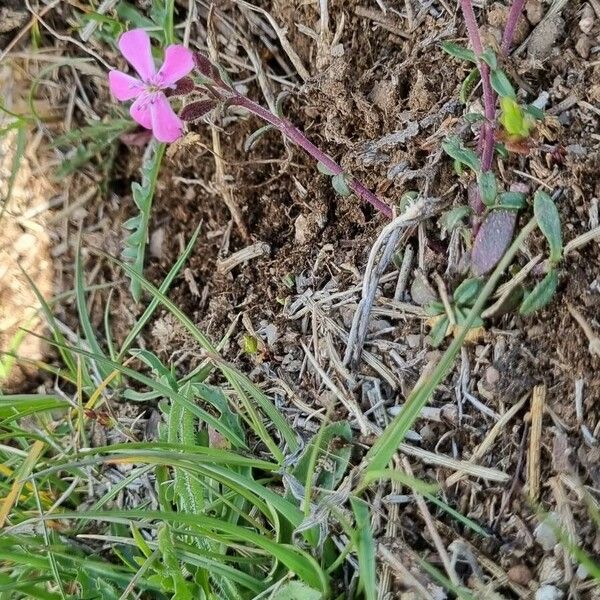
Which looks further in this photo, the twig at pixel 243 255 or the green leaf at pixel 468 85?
the twig at pixel 243 255

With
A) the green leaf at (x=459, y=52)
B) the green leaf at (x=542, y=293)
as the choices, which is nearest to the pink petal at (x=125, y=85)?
the green leaf at (x=459, y=52)

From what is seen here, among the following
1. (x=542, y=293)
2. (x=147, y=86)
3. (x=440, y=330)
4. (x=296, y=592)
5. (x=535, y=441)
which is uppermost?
(x=147, y=86)

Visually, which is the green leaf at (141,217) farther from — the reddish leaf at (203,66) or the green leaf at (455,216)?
the green leaf at (455,216)

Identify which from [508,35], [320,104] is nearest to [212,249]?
[320,104]

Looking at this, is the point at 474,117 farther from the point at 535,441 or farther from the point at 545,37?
the point at 535,441

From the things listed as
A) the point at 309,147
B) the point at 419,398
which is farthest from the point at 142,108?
the point at 419,398
